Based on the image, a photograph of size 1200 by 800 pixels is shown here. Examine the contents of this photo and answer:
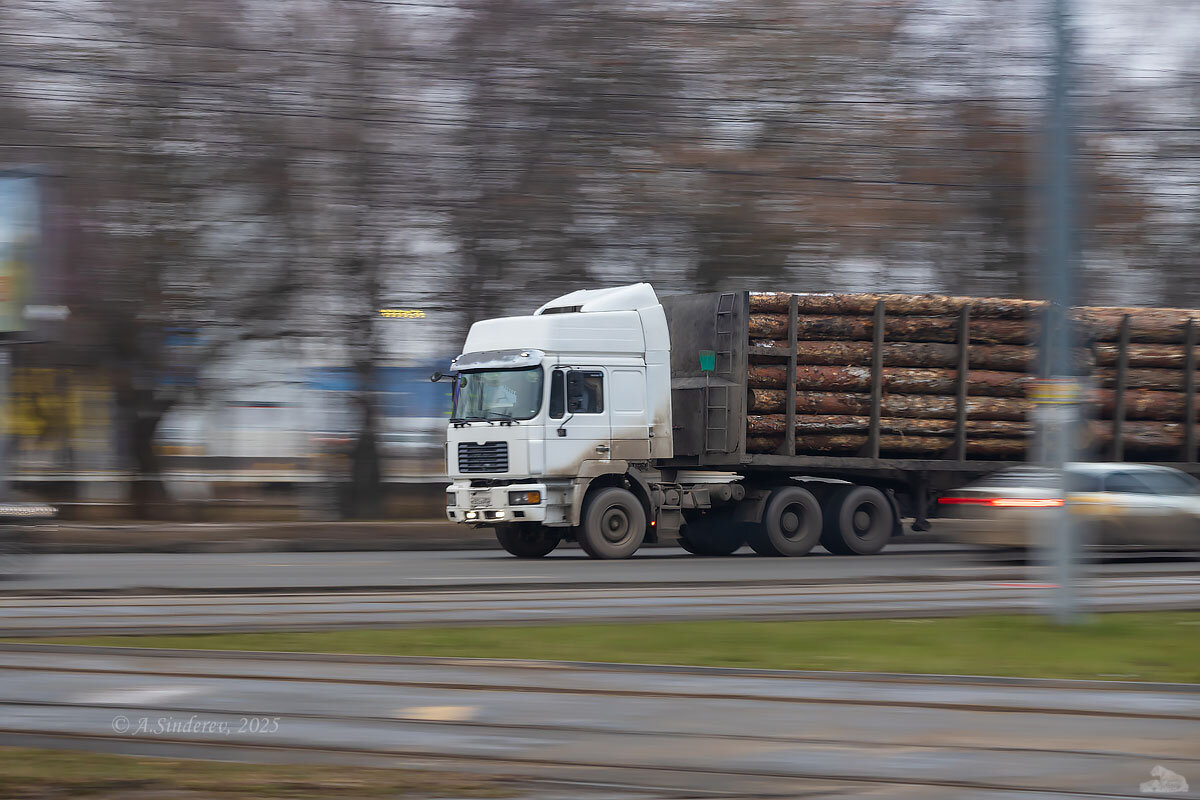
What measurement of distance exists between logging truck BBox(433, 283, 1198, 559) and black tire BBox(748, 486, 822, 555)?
27 mm

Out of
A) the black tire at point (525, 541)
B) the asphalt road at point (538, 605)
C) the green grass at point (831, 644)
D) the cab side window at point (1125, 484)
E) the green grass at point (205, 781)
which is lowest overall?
the black tire at point (525, 541)

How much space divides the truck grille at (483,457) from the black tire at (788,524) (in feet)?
12.3

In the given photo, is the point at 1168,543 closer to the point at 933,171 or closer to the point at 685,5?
the point at 933,171

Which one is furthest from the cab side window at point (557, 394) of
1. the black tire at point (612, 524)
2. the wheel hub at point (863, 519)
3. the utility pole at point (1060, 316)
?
the utility pole at point (1060, 316)

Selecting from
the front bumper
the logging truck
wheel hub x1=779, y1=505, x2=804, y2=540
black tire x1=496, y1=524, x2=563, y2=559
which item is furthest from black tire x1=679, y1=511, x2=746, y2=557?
the front bumper

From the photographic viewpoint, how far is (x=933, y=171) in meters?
27.2

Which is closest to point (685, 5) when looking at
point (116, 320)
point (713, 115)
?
point (713, 115)

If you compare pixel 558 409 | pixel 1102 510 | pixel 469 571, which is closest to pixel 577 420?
pixel 558 409

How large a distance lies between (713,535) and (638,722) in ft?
47.3

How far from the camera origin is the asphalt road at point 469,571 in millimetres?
15065

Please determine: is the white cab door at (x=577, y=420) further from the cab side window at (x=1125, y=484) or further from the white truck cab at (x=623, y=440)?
the cab side window at (x=1125, y=484)

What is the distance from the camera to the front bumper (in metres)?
19.1

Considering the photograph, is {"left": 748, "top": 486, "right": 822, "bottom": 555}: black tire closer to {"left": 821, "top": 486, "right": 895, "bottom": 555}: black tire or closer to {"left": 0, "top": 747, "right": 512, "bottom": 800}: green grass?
{"left": 821, "top": 486, "right": 895, "bottom": 555}: black tire

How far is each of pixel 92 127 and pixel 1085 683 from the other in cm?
1911
